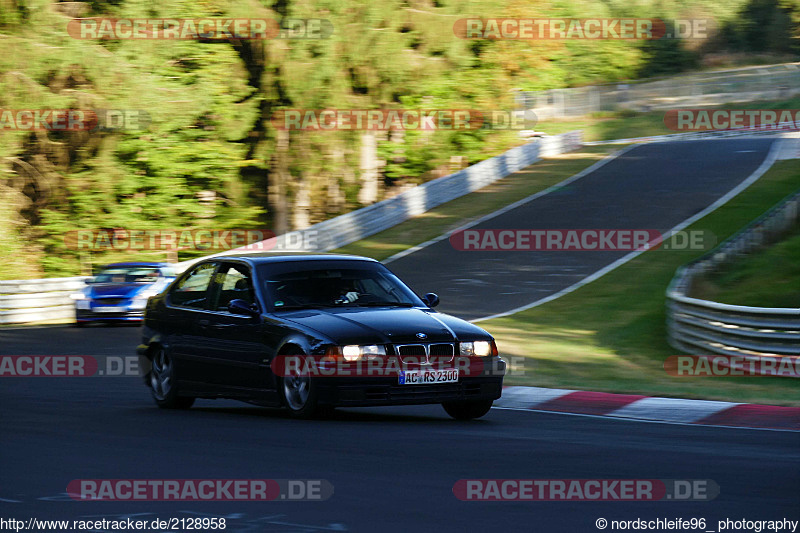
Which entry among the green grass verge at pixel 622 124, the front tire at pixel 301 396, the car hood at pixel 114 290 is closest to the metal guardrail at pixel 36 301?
the car hood at pixel 114 290

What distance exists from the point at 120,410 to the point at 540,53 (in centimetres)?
4126

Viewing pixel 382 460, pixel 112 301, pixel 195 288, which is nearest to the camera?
pixel 382 460

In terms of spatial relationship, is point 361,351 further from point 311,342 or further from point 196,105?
point 196,105

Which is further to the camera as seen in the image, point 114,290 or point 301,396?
point 114,290

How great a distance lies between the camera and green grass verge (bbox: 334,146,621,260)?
33.2m

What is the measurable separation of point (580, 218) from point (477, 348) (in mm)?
21719

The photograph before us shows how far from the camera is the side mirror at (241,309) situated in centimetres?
1110

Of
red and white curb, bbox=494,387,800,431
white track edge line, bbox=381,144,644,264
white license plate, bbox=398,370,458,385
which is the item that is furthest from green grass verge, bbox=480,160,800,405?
white track edge line, bbox=381,144,644,264

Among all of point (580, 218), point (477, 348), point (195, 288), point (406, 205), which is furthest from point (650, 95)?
point (477, 348)

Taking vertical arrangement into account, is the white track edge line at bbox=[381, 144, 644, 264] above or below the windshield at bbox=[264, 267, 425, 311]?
below

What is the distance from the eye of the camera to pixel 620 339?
19391 millimetres

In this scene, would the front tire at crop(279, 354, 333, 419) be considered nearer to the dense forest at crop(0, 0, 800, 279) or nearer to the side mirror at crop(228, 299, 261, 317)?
the side mirror at crop(228, 299, 261, 317)

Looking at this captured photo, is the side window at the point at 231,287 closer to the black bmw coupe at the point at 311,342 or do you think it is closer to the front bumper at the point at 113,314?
the black bmw coupe at the point at 311,342

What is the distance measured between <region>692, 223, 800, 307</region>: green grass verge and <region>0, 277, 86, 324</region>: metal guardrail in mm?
14182
